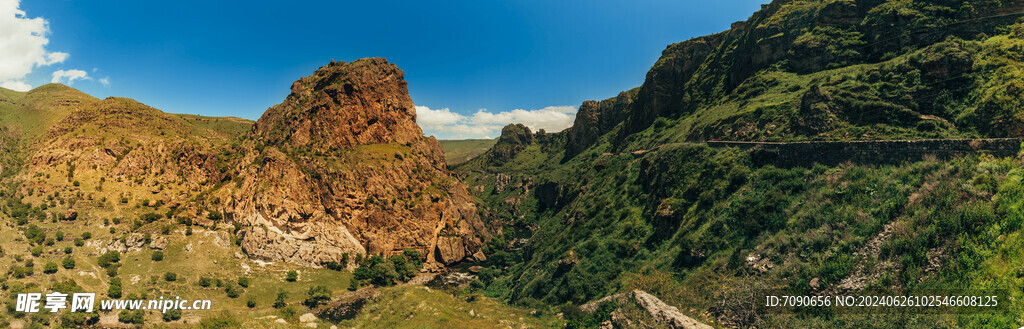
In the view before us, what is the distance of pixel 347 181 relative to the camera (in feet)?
256

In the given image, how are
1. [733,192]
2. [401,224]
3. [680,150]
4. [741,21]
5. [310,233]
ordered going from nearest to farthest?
[733,192]
[680,150]
[310,233]
[401,224]
[741,21]

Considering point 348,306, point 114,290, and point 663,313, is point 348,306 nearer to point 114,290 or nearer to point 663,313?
point 114,290

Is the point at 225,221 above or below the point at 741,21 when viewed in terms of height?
below

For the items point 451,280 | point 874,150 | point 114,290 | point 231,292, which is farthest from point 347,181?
point 874,150

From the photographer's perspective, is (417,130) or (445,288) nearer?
(445,288)

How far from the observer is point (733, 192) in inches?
1307

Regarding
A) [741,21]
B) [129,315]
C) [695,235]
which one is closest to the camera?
[695,235]

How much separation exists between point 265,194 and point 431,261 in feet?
131

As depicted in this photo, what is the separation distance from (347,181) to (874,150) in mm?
86712

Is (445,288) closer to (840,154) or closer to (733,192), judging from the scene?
(733,192)

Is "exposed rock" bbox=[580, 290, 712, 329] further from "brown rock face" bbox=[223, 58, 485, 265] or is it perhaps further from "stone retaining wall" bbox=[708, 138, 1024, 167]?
"brown rock face" bbox=[223, 58, 485, 265]

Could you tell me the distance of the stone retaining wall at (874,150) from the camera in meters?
17.0

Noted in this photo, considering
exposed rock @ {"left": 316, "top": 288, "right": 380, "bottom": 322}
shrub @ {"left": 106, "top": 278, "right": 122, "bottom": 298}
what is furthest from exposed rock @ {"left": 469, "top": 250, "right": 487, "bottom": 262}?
shrub @ {"left": 106, "top": 278, "right": 122, "bottom": 298}

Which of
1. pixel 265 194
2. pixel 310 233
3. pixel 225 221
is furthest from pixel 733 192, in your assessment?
pixel 225 221
